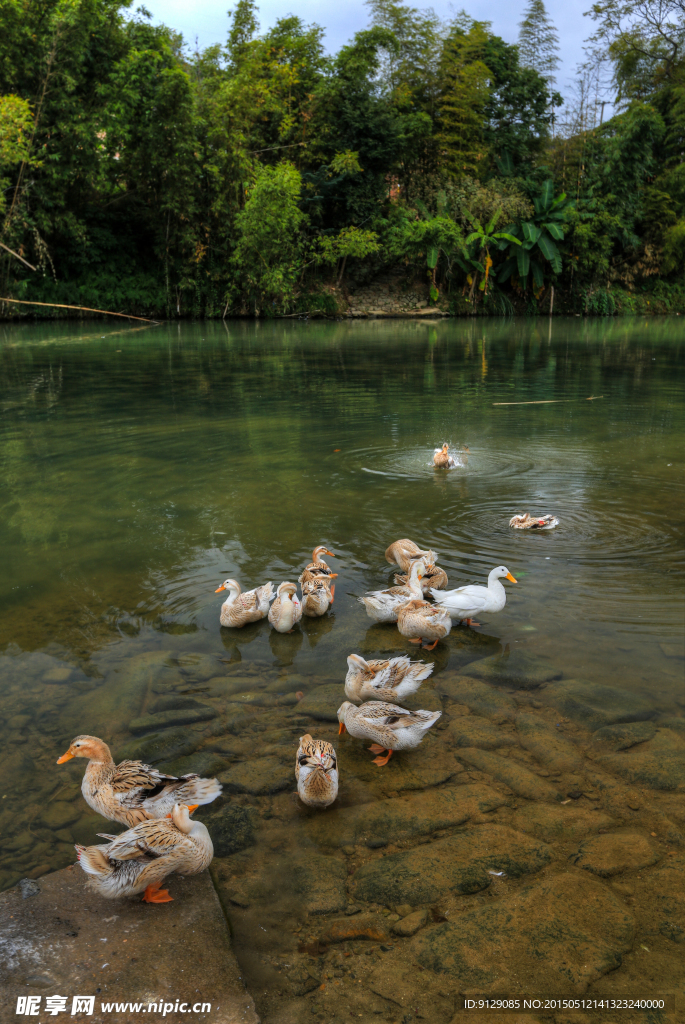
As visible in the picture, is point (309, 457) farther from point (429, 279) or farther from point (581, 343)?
point (429, 279)

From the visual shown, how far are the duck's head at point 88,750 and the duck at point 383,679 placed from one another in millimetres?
1457

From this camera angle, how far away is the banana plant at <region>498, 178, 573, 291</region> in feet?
143

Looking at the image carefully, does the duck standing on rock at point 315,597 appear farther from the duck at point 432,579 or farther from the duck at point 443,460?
the duck at point 443,460

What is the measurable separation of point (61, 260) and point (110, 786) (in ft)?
132

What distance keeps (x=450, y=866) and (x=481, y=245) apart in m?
44.4

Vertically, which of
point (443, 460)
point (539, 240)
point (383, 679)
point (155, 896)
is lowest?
point (155, 896)

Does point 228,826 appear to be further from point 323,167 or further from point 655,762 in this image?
point 323,167

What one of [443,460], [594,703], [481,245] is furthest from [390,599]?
[481,245]

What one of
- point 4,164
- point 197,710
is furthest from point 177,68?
point 197,710

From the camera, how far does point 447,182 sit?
4559 cm

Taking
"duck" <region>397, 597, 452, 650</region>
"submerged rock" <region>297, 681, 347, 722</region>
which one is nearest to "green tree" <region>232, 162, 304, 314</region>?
"duck" <region>397, 597, 452, 650</region>

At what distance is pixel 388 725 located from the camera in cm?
394

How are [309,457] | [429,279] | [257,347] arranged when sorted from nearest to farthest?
1. [309,457]
2. [257,347]
3. [429,279]

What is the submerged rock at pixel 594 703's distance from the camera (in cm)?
413
